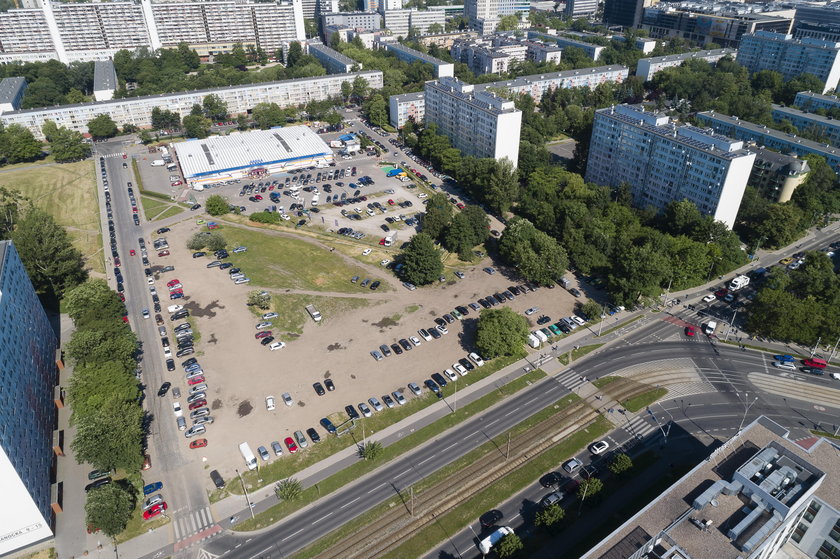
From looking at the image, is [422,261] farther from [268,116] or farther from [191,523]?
[268,116]

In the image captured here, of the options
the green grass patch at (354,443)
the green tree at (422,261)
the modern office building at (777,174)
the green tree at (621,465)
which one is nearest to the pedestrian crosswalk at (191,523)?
the green grass patch at (354,443)

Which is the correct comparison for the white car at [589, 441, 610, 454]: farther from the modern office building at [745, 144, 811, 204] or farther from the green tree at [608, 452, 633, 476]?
the modern office building at [745, 144, 811, 204]

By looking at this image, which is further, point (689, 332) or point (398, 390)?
point (689, 332)

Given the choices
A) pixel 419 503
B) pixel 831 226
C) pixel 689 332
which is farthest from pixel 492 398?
pixel 831 226

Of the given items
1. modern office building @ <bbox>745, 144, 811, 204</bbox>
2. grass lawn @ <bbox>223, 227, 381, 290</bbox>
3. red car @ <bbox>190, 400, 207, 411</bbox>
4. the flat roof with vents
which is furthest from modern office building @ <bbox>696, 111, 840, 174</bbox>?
red car @ <bbox>190, 400, 207, 411</bbox>

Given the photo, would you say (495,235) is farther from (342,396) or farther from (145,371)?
(145,371)

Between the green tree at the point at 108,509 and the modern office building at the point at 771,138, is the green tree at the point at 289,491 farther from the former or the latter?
the modern office building at the point at 771,138
